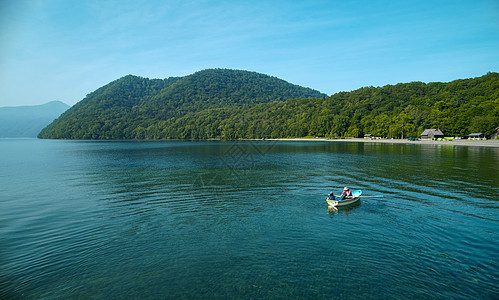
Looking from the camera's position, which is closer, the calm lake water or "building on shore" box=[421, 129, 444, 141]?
the calm lake water

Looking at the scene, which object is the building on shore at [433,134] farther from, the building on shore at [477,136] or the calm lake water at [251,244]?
the calm lake water at [251,244]

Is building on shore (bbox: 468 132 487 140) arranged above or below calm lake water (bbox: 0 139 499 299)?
above

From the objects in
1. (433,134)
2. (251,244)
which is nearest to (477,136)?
(433,134)

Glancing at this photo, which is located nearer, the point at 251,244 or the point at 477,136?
the point at 251,244

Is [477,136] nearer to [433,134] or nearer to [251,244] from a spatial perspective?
[433,134]

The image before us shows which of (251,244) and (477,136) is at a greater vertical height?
(477,136)

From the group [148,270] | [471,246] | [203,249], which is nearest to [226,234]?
[203,249]

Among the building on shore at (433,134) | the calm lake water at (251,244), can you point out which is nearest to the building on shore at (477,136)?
the building on shore at (433,134)

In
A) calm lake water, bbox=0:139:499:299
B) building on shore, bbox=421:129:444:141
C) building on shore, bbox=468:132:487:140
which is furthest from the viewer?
building on shore, bbox=421:129:444:141

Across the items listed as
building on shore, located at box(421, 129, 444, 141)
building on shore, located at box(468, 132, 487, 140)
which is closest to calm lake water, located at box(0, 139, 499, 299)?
building on shore, located at box(468, 132, 487, 140)

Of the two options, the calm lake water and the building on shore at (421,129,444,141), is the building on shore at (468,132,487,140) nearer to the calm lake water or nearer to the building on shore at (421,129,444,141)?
the building on shore at (421,129,444,141)

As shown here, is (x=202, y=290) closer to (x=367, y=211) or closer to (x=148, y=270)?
(x=148, y=270)

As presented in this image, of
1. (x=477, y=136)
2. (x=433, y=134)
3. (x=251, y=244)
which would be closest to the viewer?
(x=251, y=244)

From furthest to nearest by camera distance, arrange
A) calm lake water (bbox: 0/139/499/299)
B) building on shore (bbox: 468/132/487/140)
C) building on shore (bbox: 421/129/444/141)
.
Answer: building on shore (bbox: 421/129/444/141) < building on shore (bbox: 468/132/487/140) < calm lake water (bbox: 0/139/499/299)
